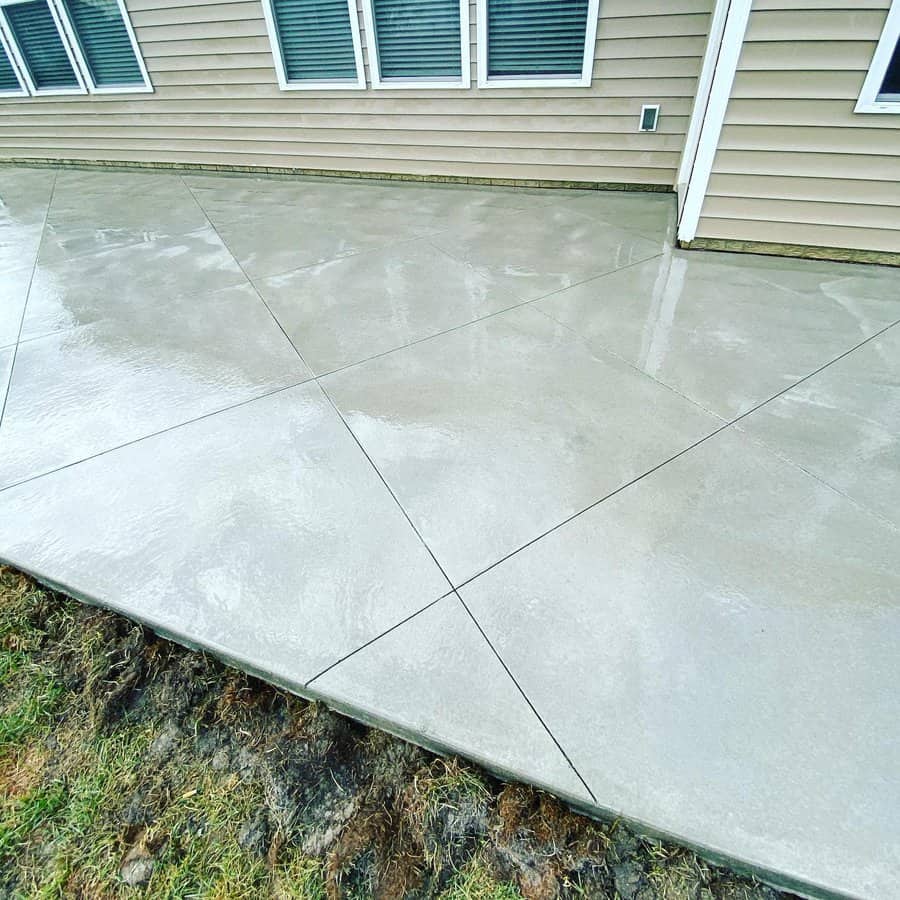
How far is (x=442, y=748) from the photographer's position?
4.05ft

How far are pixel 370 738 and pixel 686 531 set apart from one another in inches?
44.2

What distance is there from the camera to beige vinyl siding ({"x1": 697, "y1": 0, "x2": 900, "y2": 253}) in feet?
9.15

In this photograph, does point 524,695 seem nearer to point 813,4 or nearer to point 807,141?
point 807,141

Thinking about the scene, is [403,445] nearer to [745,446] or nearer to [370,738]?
[370,738]

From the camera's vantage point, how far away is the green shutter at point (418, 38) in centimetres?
435

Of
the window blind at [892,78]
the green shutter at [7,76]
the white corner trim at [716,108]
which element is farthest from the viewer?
the green shutter at [7,76]

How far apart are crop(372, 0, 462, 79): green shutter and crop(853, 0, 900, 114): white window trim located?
9.98ft

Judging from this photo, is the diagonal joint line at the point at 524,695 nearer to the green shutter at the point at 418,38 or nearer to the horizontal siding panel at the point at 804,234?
the horizontal siding panel at the point at 804,234

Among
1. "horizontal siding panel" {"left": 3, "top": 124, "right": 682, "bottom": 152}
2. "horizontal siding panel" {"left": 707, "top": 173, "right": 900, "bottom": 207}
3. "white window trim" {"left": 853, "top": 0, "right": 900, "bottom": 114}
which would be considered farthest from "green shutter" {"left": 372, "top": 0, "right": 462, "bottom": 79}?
"white window trim" {"left": 853, "top": 0, "right": 900, "bottom": 114}

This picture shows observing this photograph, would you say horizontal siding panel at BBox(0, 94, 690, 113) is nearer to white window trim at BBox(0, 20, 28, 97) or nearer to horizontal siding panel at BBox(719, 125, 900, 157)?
white window trim at BBox(0, 20, 28, 97)

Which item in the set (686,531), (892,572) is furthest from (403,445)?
(892,572)

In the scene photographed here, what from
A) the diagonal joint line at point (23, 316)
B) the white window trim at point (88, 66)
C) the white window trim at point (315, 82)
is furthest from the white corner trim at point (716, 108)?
the white window trim at point (88, 66)

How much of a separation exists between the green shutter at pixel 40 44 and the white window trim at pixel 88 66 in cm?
23

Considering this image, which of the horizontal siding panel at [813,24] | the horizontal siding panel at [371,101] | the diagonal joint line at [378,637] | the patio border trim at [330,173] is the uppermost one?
the horizontal siding panel at [813,24]
